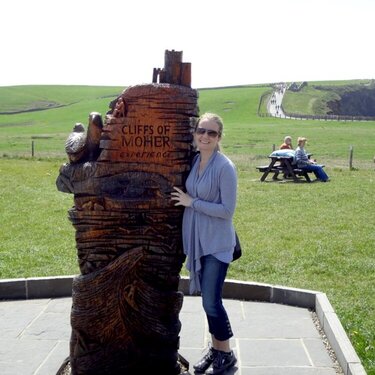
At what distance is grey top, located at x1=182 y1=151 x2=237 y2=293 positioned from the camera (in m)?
4.56

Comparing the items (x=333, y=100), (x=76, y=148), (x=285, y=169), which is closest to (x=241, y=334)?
(x=76, y=148)

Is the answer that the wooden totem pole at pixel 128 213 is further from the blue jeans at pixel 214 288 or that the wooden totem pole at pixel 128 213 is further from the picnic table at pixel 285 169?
the picnic table at pixel 285 169

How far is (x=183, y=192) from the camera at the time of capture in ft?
15.7

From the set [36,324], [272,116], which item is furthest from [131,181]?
[272,116]

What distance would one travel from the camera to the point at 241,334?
238 inches

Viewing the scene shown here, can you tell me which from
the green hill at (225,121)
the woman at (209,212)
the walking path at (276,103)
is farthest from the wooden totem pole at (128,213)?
the walking path at (276,103)

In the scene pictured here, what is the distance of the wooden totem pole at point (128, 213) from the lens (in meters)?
4.83

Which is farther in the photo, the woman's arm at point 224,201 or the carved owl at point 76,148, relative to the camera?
the carved owl at point 76,148

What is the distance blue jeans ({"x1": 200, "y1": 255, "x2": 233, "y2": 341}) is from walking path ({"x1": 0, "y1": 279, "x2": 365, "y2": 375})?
0.57 m

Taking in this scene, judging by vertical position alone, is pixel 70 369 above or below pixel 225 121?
above

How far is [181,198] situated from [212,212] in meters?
0.33

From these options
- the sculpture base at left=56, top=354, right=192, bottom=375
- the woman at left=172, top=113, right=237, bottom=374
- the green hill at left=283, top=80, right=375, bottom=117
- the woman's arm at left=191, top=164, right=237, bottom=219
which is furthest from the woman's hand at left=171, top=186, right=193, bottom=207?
the green hill at left=283, top=80, right=375, bottom=117

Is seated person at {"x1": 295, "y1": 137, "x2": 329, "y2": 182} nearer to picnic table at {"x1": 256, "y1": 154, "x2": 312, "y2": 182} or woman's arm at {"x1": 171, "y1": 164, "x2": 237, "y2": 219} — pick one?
picnic table at {"x1": 256, "y1": 154, "x2": 312, "y2": 182}

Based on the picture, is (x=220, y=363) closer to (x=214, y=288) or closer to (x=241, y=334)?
(x=214, y=288)
